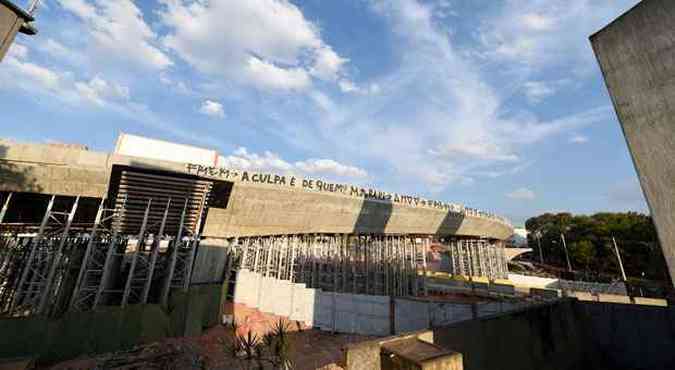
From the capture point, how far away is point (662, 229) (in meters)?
2.50

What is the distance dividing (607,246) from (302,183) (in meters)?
58.8

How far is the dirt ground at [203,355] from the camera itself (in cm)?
1081

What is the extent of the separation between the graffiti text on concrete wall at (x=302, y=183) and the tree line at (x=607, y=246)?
3743 centimetres

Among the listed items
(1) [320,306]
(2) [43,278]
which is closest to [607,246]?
(1) [320,306]

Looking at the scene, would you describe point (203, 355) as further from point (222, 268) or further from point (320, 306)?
point (222, 268)

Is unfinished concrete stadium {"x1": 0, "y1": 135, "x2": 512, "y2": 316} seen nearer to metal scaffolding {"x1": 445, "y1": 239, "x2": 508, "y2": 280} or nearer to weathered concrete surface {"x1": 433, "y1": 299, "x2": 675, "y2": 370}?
metal scaffolding {"x1": 445, "y1": 239, "x2": 508, "y2": 280}

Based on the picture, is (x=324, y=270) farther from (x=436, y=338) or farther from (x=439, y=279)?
(x=436, y=338)

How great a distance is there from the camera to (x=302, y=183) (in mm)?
21094

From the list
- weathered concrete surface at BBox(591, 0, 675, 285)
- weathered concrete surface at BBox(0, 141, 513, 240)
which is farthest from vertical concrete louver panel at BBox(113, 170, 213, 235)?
weathered concrete surface at BBox(591, 0, 675, 285)

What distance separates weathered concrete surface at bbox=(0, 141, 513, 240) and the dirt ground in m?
8.27

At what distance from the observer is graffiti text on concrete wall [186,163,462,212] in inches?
675

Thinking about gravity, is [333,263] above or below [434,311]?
above

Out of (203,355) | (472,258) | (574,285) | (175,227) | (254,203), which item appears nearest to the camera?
(203,355)

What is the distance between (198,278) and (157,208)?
550 centimetres
